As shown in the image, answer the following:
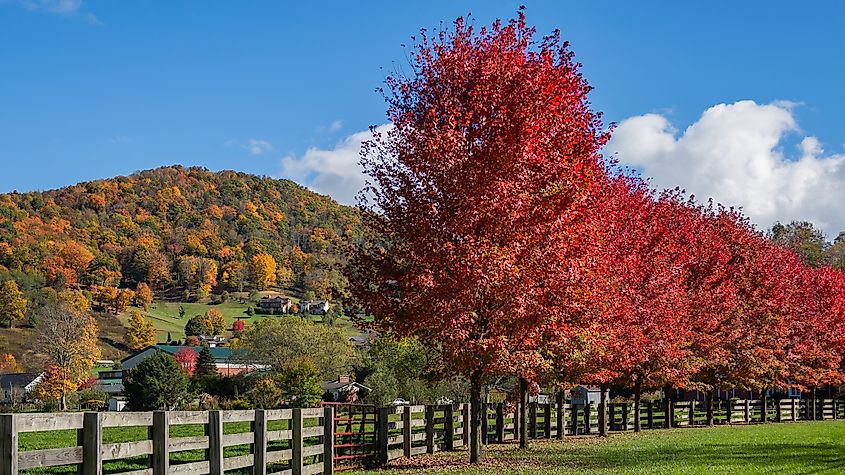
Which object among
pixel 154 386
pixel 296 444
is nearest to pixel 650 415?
pixel 296 444

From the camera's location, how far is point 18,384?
10556 cm

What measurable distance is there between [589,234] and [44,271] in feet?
519

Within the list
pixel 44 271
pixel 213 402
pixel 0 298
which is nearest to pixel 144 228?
pixel 44 271

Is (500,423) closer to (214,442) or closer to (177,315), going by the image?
(214,442)

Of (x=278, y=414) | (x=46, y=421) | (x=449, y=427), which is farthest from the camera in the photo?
(x=449, y=427)

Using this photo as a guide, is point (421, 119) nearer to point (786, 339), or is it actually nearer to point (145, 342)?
point (786, 339)

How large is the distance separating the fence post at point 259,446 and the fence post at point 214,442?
138 cm

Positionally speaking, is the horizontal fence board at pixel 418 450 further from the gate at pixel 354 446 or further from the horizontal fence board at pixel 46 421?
the horizontal fence board at pixel 46 421

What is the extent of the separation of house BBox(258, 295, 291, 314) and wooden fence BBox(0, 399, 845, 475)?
454 ft

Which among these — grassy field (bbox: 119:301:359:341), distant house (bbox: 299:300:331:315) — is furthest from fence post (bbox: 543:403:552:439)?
distant house (bbox: 299:300:331:315)

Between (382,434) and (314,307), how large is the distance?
6196 inches

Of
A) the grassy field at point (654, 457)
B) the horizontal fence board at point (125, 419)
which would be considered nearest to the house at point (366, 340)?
the grassy field at point (654, 457)

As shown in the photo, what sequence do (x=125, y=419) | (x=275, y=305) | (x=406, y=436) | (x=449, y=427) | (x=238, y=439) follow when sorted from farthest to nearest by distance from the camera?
(x=275, y=305) < (x=449, y=427) < (x=406, y=436) < (x=238, y=439) < (x=125, y=419)

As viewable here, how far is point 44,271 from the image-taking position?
6378 inches
